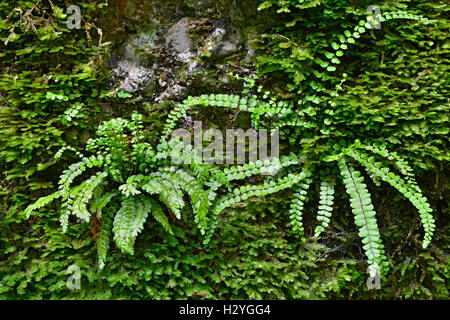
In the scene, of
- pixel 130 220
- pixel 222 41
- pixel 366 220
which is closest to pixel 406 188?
pixel 366 220

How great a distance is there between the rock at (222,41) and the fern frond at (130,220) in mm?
1505

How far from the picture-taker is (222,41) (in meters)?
3.10

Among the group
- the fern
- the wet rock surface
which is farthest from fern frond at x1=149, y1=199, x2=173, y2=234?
the fern

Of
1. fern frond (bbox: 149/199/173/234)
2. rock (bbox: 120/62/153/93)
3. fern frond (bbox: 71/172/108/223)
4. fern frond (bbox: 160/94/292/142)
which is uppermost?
rock (bbox: 120/62/153/93)

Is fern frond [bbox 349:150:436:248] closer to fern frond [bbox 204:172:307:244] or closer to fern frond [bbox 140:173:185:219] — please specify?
fern frond [bbox 204:172:307:244]

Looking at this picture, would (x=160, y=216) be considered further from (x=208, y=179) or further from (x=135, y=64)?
(x=135, y=64)

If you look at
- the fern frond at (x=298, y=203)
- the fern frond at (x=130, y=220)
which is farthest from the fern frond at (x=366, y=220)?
the fern frond at (x=130, y=220)

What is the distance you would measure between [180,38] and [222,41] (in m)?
0.41

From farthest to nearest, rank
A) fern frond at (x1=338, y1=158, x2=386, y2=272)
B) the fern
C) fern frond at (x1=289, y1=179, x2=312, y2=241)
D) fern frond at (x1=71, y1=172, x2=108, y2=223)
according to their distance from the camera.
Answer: fern frond at (x1=289, y1=179, x2=312, y2=241), the fern, fern frond at (x1=338, y1=158, x2=386, y2=272), fern frond at (x1=71, y1=172, x2=108, y2=223)

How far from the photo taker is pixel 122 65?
123 inches

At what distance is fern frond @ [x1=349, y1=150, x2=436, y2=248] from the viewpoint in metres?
2.65

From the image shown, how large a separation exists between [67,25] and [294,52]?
2070 millimetres

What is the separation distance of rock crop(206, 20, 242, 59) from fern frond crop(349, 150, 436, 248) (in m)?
1.46

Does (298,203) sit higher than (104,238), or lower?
higher
